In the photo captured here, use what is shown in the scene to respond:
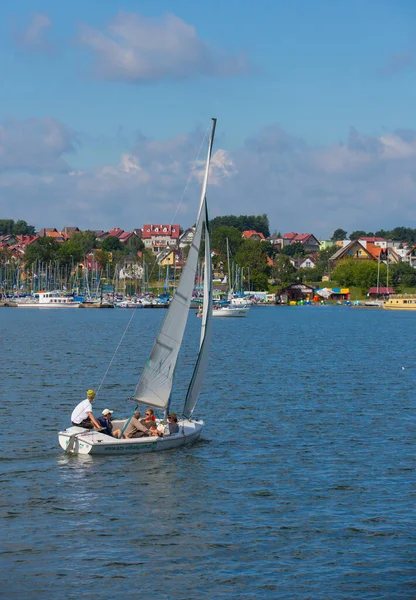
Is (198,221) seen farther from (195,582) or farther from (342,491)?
(195,582)

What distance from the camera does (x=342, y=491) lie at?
28031 millimetres

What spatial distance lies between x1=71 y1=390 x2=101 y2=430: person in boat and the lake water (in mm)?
1287

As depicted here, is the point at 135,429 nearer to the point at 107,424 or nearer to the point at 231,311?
the point at 107,424

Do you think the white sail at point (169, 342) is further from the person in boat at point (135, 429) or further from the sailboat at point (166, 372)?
the person in boat at point (135, 429)

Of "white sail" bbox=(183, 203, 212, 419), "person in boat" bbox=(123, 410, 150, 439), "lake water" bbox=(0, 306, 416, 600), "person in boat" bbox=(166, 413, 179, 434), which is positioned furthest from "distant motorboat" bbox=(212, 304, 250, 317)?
"person in boat" bbox=(123, 410, 150, 439)

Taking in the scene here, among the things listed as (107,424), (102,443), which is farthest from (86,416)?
(102,443)

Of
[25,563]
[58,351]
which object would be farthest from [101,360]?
[25,563]

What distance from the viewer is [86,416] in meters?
32.0

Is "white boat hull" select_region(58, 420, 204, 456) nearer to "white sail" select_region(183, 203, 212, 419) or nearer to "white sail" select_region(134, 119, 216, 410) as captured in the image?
"white sail" select_region(134, 119, 216, 410)

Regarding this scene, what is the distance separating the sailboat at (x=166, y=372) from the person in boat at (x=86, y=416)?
242mm

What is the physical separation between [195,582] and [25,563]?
4.00 m

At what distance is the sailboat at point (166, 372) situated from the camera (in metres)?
31.6

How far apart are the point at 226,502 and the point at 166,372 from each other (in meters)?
7.51

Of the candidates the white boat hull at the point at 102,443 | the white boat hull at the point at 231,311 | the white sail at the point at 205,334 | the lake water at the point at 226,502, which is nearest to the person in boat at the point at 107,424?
the white boat hull at the point at 102,443
